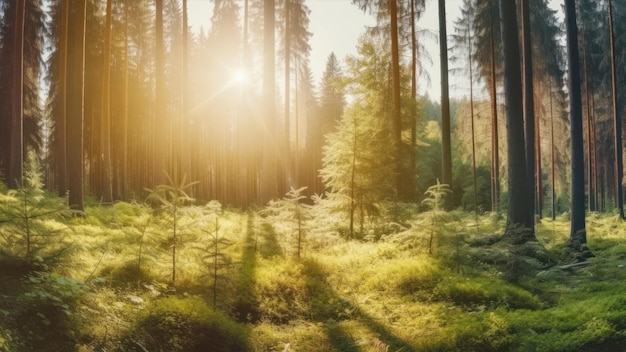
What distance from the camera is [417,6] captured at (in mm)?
20219

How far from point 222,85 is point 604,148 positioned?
3595 cm

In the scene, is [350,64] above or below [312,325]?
above

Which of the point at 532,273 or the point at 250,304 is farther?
the point at 532,273

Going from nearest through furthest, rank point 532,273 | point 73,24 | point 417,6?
1. point 532,273
2. point 417,6
3. point 73,24

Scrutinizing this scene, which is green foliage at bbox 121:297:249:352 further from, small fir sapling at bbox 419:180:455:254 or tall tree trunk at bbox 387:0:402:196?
tall tree trunk at bbox 387:0:402:196

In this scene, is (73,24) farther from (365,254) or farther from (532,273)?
(532,273)

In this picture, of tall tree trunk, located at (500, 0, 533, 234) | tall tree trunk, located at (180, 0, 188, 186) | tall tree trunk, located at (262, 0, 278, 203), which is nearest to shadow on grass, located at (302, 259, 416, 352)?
tall tree trunk, located at (500, 0, 533, 234)

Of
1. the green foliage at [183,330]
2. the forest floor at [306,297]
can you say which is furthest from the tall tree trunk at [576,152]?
the green foliage at [183,330]

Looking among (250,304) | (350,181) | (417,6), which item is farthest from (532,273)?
(417,6)

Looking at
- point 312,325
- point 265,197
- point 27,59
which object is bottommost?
point 312,325

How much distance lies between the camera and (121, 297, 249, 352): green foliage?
5070mm

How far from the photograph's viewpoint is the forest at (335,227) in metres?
5.54

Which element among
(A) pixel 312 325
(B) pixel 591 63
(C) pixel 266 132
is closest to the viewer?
(A) pixel 312 325

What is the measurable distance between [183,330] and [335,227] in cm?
791
